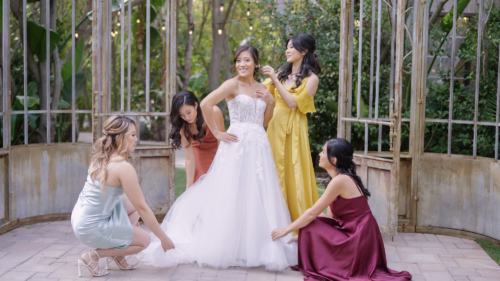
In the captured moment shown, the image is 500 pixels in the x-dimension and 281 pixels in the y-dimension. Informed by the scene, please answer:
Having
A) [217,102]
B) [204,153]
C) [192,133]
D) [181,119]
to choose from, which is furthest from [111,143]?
[204,153]

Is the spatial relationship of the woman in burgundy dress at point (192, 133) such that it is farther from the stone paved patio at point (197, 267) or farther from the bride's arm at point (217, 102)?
the stone paved patio at point (197, 267)

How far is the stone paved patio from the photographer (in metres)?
3.55

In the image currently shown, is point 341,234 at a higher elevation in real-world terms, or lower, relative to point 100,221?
lower

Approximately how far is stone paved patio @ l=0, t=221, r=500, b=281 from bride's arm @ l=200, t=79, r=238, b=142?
102 centimetres

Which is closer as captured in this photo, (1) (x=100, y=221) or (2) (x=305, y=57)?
(1) (x=100, y=221)

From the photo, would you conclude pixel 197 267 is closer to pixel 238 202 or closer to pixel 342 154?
pixel 238 202

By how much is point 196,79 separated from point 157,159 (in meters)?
7.31

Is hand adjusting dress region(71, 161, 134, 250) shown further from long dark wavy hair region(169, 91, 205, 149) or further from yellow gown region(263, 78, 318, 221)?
yellow gown region(263, 78, 318, 221)

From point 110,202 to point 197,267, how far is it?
84 cm

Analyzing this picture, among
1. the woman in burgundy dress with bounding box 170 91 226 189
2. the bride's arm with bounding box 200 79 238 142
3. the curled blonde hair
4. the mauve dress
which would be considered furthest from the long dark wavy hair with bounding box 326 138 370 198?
the curled blonde hair

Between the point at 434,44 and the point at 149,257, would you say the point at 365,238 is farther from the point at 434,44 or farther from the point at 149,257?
the point at 434,44

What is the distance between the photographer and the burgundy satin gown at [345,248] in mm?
3508

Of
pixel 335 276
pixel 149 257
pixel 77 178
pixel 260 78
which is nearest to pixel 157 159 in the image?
A: pixel 77 178

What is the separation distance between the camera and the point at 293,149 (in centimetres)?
428
